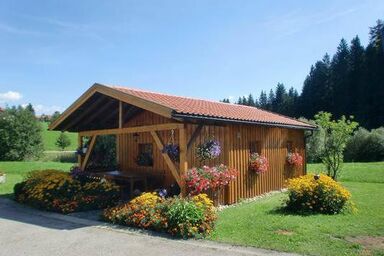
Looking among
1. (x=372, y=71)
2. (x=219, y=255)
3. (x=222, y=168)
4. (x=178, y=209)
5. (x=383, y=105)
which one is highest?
(x=372, y=71)

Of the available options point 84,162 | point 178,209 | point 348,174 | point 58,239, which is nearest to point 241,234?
point 178,209

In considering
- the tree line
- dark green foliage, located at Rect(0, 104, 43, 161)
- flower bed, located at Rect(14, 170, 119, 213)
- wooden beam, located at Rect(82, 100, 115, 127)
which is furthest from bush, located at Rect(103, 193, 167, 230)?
the tree line

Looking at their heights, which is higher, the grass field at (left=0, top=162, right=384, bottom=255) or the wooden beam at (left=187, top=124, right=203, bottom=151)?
the wooden beam at (left=187, top=124, right=203, bottom=151)

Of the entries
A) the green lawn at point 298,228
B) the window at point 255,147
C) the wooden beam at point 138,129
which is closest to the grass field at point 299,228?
the green lawn at point 298,228

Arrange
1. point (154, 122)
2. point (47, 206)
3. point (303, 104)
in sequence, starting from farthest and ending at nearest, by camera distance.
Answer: point (303, 104), point (154, 122), point (47, 206)

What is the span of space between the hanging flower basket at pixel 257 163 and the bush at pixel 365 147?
2649 cm

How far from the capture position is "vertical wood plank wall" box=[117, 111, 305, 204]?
12.3 metres

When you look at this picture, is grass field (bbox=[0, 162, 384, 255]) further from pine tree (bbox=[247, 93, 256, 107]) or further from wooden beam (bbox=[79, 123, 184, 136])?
pine tree (bbox=[247, 93, 256, 107])

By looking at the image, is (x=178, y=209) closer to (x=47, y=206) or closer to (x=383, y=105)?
(x=47, y=206)

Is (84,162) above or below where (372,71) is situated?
below

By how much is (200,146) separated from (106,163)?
5511 millimetres

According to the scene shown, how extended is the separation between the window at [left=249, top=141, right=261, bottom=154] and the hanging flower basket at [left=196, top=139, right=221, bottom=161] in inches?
102

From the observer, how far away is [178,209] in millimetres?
8547

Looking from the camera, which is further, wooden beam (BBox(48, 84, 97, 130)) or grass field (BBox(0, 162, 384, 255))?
wooden beam (BBox(48, 84, 97, 130))
